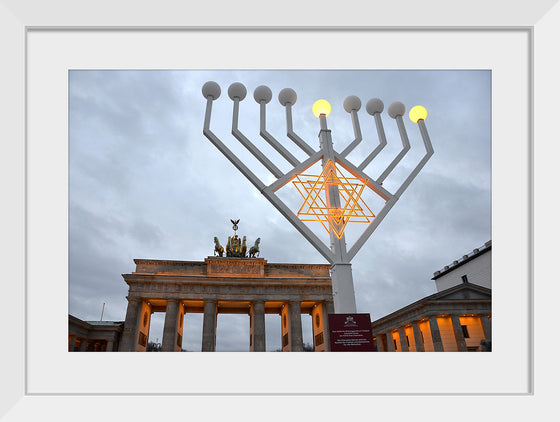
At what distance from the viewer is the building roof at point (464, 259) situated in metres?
32.6

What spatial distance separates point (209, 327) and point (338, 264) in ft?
65.4

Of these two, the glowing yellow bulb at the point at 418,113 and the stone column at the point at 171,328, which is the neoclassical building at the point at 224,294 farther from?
the glowing yellow bulb at the point at 418,113

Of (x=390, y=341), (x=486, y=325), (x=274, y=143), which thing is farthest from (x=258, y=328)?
(x=274, y=143)

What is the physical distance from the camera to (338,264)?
725 centimetres

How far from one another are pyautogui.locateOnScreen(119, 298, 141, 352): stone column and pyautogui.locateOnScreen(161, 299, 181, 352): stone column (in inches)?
70.8

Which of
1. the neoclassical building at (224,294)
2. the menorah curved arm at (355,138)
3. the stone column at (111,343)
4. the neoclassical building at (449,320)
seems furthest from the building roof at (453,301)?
the stone column at (111,343)

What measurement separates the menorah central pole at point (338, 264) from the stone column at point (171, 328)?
65.7 ft

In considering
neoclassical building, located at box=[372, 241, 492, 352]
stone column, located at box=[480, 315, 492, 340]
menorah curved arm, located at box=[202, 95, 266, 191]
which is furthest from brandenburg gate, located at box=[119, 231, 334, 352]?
menorah curved arm, located at box=[202, 95, 266, 191]

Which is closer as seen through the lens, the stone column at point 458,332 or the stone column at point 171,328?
the stone column at point 458,332

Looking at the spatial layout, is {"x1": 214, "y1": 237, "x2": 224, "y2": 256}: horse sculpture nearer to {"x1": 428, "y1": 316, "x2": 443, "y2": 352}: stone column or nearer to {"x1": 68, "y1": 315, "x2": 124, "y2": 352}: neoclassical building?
{"x1": 68, "y1": 315, "x2": 124, "y2": 352}: neoclassical building

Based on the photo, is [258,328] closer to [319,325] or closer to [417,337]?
[319,325]
